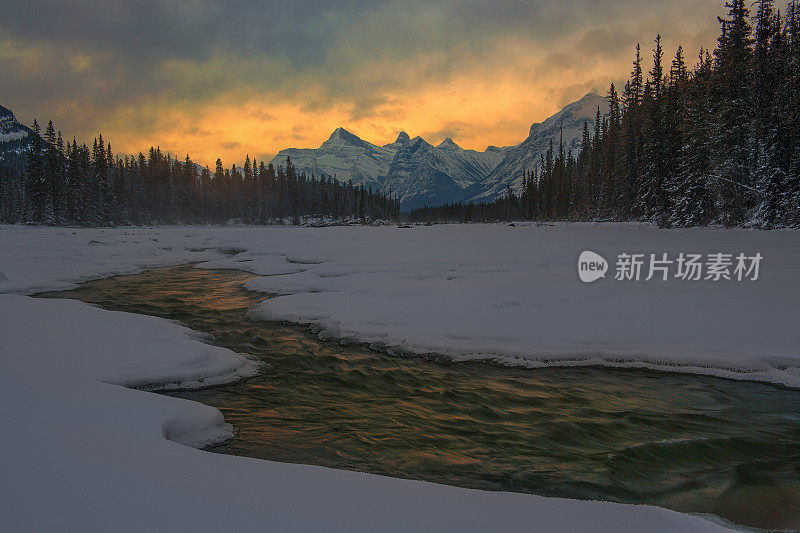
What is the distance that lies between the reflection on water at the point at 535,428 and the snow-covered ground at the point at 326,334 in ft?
1.84

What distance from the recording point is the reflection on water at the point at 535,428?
3.39 m

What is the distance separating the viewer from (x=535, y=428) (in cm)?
442

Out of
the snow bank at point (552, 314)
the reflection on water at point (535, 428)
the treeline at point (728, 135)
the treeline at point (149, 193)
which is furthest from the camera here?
the treeline at point (149, 193)

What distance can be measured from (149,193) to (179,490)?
113154 millimetres

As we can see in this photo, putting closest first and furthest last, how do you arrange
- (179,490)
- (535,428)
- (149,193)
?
(179,490)
(535,428)
(149,193)

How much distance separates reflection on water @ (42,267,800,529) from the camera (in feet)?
11.1

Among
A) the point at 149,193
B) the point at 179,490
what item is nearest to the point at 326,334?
the point at 179,490

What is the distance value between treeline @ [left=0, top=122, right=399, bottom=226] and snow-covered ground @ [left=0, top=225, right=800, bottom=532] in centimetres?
6830

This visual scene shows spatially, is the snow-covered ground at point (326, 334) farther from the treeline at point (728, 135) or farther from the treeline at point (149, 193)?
the treeline at point (149, 193)

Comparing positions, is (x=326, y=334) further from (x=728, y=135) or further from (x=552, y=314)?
(x=728, y=135)

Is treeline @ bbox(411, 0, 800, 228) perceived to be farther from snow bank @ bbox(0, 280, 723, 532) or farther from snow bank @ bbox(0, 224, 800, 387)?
snow bank @ bbox(0, 280, 723, 532)

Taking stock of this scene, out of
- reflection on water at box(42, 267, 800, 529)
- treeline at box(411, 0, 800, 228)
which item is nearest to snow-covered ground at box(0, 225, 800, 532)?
reflection on water at box(42, 267, 800, 529)

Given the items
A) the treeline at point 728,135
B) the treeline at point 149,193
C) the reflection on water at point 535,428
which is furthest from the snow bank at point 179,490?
the treeline at point 149,193

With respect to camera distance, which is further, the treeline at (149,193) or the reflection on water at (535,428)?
the treeline at (149,193)
